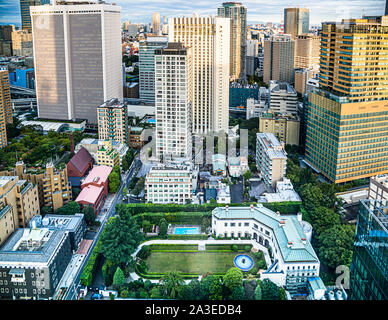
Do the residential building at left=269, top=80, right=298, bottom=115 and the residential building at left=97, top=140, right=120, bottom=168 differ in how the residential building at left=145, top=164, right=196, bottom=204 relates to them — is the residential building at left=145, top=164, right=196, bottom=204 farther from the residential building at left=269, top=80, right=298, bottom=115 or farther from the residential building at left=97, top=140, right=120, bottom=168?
the residential building at left=269, top=80, right=298, bottom=115

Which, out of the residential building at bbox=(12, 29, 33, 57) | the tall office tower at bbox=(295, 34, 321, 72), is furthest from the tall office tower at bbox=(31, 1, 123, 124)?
the tall office tower at bbox=(295, 34, 321, 72)

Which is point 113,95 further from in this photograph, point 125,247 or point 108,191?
point 125,247

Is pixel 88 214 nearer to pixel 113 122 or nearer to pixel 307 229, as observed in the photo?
pixel 307 229

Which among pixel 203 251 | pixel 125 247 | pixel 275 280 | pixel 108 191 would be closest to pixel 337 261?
pixel 275 280

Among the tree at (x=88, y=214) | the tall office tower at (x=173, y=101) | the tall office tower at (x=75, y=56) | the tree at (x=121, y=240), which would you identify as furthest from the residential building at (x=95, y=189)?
the tall office tower at (x=75, y=56)

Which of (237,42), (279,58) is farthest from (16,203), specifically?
(279,58)
